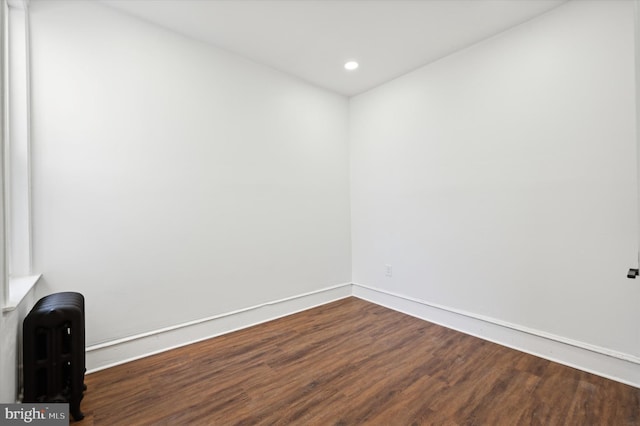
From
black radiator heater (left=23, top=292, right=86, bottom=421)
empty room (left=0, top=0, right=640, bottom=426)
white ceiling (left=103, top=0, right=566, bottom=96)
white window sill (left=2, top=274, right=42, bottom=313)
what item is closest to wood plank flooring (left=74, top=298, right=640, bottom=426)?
empty room (left=0, top=0, right=640, bottom=426)

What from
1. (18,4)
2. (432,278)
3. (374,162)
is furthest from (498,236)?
(18,4)

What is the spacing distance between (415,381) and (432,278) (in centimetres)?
126

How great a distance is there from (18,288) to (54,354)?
446 mm

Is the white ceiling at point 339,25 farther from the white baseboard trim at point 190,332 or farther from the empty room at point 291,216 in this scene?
the white baseboard trim at point 190,332

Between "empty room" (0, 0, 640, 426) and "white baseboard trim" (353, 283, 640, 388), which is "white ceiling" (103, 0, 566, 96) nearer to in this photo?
"empty room" (0, 0, 640, 426)

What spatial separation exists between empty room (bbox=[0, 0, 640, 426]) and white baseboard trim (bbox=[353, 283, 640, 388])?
0.05 feet

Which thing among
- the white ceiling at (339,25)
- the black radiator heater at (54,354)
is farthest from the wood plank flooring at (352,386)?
the white ceiling at (339,25)

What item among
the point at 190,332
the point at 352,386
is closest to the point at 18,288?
the point at 190,332

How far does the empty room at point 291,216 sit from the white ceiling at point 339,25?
2 centimetres

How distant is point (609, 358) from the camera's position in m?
1.97

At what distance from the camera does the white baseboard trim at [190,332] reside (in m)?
2.12

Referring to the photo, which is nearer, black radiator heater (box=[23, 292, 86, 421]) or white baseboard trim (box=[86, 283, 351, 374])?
black radiator heater (box=[23, 292, 86, 421])

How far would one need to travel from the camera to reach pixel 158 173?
2369mm

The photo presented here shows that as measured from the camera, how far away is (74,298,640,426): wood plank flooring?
1.64 meters
